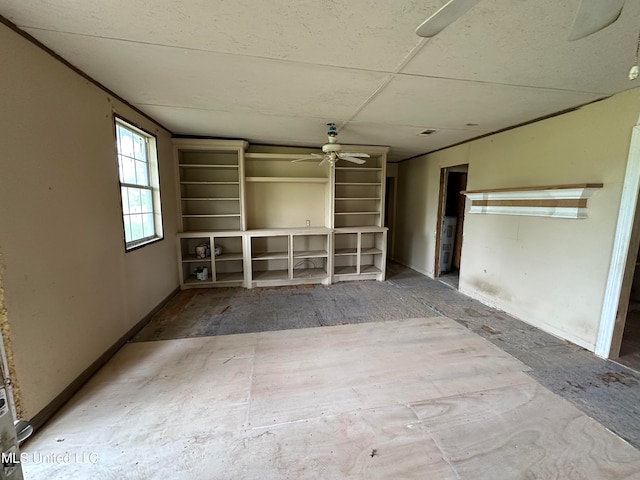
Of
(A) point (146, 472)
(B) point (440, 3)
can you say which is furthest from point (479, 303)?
(A) point (146, 472)

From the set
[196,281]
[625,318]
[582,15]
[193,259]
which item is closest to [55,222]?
[193,259]

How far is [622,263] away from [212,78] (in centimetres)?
385

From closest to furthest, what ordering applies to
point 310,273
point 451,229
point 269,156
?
point 269,156 → point 310,273 → point 451,229

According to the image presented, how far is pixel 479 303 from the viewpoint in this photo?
385cm

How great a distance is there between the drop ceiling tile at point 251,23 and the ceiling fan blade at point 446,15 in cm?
41

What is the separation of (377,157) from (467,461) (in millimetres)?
4543

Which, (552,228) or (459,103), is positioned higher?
(459,103)

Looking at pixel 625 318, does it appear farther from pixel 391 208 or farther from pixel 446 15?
pixel 391 208

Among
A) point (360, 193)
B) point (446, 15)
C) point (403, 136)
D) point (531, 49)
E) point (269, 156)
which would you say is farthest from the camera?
point (360, 193)

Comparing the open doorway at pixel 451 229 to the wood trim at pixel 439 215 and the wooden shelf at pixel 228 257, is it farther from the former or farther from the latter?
the wooden shelf at pixel 228 257

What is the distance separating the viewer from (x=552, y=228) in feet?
9.67

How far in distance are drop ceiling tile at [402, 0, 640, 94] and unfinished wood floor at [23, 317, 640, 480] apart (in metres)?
2.36

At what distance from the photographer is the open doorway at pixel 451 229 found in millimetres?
5023

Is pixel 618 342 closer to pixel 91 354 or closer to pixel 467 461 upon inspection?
pixel 467 461
